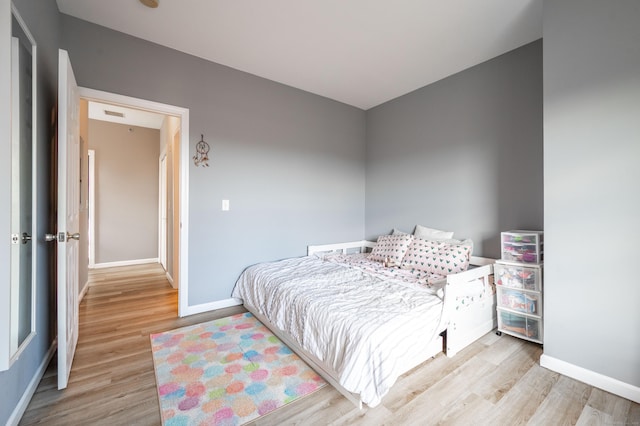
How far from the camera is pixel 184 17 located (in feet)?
6.98

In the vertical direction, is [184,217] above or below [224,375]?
above

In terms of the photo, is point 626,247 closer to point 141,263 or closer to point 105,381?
point 105,381

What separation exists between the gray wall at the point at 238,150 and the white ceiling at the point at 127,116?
6.75ft

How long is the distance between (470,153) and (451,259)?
120 centimetres

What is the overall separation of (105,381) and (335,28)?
10.2 ft

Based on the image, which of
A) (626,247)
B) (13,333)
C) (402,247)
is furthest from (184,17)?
(626,247)

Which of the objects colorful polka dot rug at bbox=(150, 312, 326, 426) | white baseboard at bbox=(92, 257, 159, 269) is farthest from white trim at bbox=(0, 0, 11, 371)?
white baseboard at bbox=(92, 257, 159, 269)

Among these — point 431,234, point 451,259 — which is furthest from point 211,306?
point 431,234

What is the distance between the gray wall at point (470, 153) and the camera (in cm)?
241

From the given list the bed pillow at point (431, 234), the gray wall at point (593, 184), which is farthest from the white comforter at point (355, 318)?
the bed pillow at point (431, 234)

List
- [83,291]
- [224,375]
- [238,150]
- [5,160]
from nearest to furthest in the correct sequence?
1. [5,160]
2. [224,375]
3. [238,150]
4. [83,291]

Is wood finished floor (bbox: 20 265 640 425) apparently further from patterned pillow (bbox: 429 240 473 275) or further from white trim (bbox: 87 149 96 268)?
white trim (bbox: 87 149 96 268)

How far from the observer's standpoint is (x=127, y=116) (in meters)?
4.61

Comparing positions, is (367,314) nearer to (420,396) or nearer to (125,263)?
Result: (420,396)
